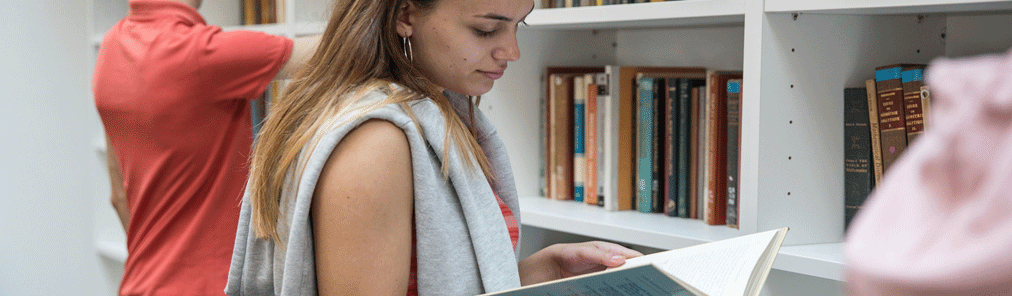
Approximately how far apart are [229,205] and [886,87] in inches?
43.4

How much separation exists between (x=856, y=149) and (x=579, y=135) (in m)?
0.52

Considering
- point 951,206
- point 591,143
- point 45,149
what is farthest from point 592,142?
point 45,149

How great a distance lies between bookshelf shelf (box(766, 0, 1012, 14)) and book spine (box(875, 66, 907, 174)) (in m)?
0.09

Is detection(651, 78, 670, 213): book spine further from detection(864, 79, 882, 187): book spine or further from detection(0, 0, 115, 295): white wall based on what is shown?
detection(0, 0, 115, 295): white wall

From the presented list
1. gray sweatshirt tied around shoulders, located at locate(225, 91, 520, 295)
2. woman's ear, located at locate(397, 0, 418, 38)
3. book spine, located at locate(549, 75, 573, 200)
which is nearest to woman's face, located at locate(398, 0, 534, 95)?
woman's ear, located at locate(397, 0, 418, 38)

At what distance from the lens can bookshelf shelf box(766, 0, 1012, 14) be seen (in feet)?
3.03

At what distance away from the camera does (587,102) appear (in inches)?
59.1

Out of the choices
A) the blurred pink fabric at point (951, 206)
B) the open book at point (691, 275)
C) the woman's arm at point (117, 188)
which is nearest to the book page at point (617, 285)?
the open book at point (691, 275)

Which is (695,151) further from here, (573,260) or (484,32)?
(484,32)

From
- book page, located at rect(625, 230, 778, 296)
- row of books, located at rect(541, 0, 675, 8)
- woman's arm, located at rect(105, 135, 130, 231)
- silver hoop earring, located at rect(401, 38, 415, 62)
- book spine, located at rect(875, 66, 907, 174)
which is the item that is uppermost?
row of books, located at rect(541, 0, 675, 8)

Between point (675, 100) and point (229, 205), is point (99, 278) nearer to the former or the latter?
point (229, 205)

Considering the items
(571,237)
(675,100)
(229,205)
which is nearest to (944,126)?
(675,100)

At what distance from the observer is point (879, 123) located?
1.12 meters

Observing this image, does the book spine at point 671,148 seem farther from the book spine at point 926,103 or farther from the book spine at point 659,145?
the book spine at point 926,103
